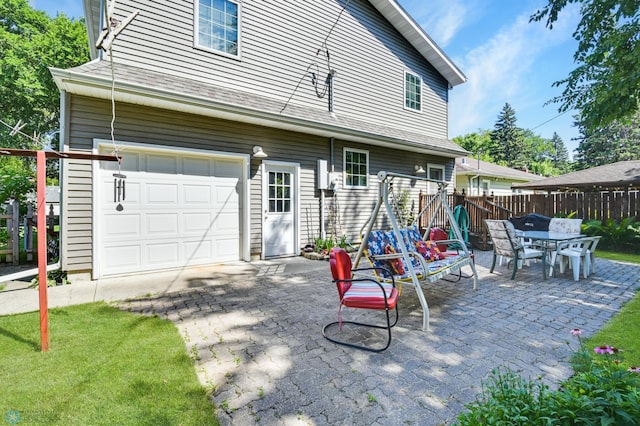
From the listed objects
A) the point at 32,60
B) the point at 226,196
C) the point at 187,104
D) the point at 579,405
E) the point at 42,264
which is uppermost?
the point at 32,60

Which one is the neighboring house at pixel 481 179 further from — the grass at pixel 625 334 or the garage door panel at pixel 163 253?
the garage door panel at pixel 163 253

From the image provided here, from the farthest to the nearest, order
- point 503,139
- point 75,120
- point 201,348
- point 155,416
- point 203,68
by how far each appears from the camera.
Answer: point 503,139 → point 203,68 → point 75,120 → point 201,348 → point 155,416

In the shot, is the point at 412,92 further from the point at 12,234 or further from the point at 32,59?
the point at 32,59

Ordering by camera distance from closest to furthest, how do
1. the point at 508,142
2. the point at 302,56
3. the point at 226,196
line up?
the point at 226,196, the point at 302,56, the point at 508,142

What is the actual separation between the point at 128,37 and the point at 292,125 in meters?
3.55

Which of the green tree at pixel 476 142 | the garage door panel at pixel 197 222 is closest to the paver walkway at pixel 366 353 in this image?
the garage door panel at pixel 197 222

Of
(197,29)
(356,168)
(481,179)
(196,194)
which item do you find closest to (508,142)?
(481,179)

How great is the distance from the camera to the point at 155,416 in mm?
1911

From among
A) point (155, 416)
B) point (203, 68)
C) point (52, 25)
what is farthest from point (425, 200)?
point (52, 25)

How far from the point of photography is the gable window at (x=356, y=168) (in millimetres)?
8875

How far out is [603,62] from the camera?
7277mm

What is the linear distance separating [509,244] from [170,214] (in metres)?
6.53

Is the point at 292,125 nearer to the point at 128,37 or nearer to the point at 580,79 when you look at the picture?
the point at 128,37

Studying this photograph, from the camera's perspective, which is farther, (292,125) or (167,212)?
(292,125)
